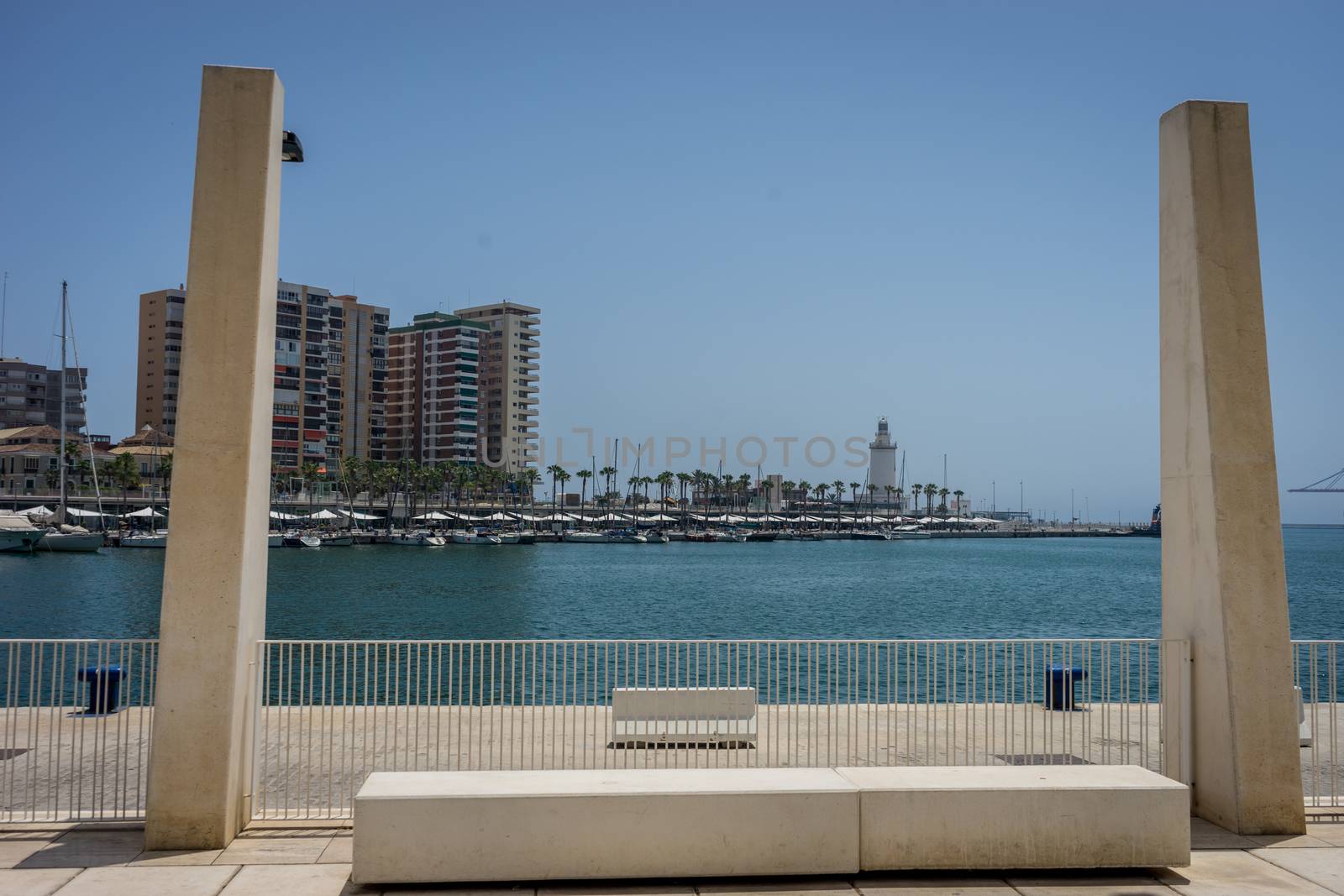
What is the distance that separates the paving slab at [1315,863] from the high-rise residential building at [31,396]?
6570 inches

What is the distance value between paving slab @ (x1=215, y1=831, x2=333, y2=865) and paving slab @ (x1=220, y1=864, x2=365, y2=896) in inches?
5.1

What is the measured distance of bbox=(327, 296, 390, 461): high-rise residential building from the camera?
153m

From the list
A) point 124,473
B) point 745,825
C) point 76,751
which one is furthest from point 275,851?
point 124,473

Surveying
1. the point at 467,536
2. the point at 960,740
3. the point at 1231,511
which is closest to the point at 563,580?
the point at 467,536

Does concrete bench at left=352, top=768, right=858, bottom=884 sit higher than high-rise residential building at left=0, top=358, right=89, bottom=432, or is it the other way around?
high-rise residential building at left=0, top=358, right=89, bottom=432

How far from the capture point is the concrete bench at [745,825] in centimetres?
651

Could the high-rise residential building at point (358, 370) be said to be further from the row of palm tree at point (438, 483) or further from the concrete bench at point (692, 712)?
the concrete bench at point (692, 712)

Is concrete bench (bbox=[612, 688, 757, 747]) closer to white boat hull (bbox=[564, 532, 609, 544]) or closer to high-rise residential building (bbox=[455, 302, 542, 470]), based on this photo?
white boat hull (bbox=[564, 532, 609, 544])

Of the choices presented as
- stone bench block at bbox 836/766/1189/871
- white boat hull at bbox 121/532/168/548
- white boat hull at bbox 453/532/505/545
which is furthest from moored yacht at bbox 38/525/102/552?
stone bench block at bbox 836/766/1189/871

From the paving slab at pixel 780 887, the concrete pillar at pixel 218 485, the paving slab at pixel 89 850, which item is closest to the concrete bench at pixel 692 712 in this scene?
the paving slab at pixel 780 887

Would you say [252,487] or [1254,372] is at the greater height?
[1254,372]

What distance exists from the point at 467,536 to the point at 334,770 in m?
→ 111

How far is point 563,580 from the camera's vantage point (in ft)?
242

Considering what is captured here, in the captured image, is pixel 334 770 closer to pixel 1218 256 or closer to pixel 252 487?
pixel 252 487
